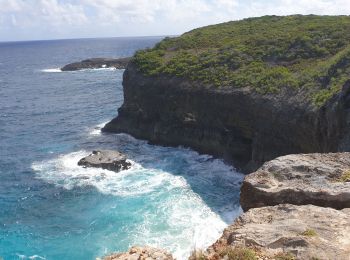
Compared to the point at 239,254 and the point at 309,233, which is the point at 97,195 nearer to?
the point at 309,233

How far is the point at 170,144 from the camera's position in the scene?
53625 mm

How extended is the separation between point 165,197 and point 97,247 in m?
9.26

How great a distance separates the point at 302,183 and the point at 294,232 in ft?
11.0

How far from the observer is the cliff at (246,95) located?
38.6 metres

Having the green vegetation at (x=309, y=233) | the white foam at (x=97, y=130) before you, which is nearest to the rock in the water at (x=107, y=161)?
the white foam at (x=97, y=130)

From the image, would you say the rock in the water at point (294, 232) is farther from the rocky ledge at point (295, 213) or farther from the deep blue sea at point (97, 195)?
the deep blue sea at point (97, 195)

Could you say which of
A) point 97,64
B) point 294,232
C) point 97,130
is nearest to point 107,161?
point 97,130

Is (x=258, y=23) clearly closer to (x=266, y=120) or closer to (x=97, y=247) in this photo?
(x=266, y=120)

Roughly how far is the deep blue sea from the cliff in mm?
2949

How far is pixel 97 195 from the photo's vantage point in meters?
39.1

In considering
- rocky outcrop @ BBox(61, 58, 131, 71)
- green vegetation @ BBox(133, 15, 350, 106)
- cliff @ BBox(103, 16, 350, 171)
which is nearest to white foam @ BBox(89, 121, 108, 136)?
cliff @ BBox(103, 16, 350, 171)

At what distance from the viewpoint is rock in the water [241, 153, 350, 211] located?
13820 millimetres

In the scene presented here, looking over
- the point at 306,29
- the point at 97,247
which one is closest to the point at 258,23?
the point at 306,29

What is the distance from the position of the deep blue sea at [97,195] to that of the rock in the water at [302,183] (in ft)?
46.3
